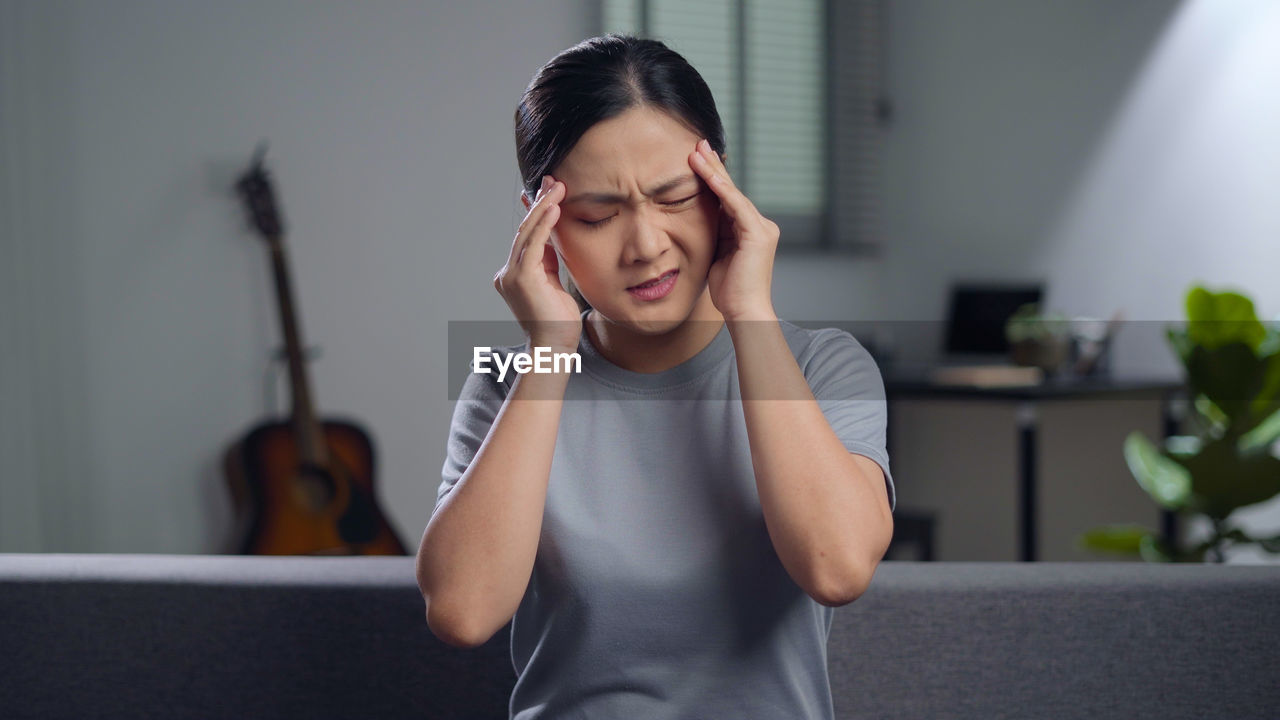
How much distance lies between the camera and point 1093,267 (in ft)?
11.0

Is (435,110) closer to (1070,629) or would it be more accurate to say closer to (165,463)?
(165,463)

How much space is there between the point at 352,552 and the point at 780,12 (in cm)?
214

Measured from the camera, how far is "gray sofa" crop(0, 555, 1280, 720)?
1.09 m

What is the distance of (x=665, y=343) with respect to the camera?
972 mm

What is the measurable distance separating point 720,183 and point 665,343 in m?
0.17

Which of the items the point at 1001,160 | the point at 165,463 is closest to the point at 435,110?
the point at 165,463

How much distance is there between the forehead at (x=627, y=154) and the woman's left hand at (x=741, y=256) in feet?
0.07

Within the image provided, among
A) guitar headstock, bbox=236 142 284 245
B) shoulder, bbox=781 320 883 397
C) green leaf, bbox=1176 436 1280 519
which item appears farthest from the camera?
guitar headstock, bbox=236 142 284 245

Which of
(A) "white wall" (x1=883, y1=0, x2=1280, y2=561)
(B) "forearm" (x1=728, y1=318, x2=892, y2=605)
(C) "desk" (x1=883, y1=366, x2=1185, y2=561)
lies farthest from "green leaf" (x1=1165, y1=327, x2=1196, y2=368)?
(B) "forearm" (x1=728, y1=318, x2=892, y2=605)

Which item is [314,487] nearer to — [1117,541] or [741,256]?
[741,256]

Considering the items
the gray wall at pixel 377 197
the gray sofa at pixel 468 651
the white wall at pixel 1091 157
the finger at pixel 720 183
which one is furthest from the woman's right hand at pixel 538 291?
the white wall at pixel 1091 157

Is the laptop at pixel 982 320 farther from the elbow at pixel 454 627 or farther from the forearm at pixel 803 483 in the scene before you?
the elbow at pixel 454 627

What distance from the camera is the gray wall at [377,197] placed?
2.39 metres

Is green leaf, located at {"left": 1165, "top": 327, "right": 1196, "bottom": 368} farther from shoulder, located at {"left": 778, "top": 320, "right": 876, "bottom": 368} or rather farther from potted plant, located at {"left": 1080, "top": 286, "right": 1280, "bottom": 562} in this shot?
shoulder, located at {"left": 778, "top": 320, "right": 876, "bottom": 368}
